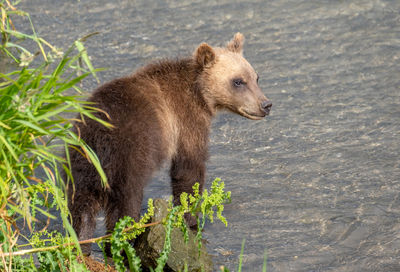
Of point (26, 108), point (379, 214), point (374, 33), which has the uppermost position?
point (26, 108)

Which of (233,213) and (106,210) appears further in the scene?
(233,213)

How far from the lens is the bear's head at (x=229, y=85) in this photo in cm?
614

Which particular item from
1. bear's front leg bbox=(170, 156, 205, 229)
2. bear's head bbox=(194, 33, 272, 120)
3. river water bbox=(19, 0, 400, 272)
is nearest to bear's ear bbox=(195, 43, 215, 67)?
bear's head bbox=(194, 33, 272, 120)

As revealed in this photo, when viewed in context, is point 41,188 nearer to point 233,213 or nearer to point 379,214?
point 233,213

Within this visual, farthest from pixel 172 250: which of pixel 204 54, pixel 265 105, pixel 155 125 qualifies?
pixel 204 54

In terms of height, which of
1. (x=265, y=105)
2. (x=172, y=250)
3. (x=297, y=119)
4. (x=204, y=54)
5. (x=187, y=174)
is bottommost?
(x=297, y=119)

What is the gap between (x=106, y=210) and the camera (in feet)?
16.3

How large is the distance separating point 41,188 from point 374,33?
6.50m

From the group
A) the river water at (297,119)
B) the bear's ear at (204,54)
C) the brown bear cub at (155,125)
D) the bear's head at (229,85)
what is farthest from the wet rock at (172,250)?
the bear's ear at (204,54)

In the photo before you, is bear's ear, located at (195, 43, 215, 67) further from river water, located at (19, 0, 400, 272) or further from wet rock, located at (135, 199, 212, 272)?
wet rock, located at (135, 199, 212, 272)

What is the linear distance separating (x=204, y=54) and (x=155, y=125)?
1238mm

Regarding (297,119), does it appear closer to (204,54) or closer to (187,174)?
(204,54)

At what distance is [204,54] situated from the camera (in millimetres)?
6148

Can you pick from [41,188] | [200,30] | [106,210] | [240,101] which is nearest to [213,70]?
[240,101]
